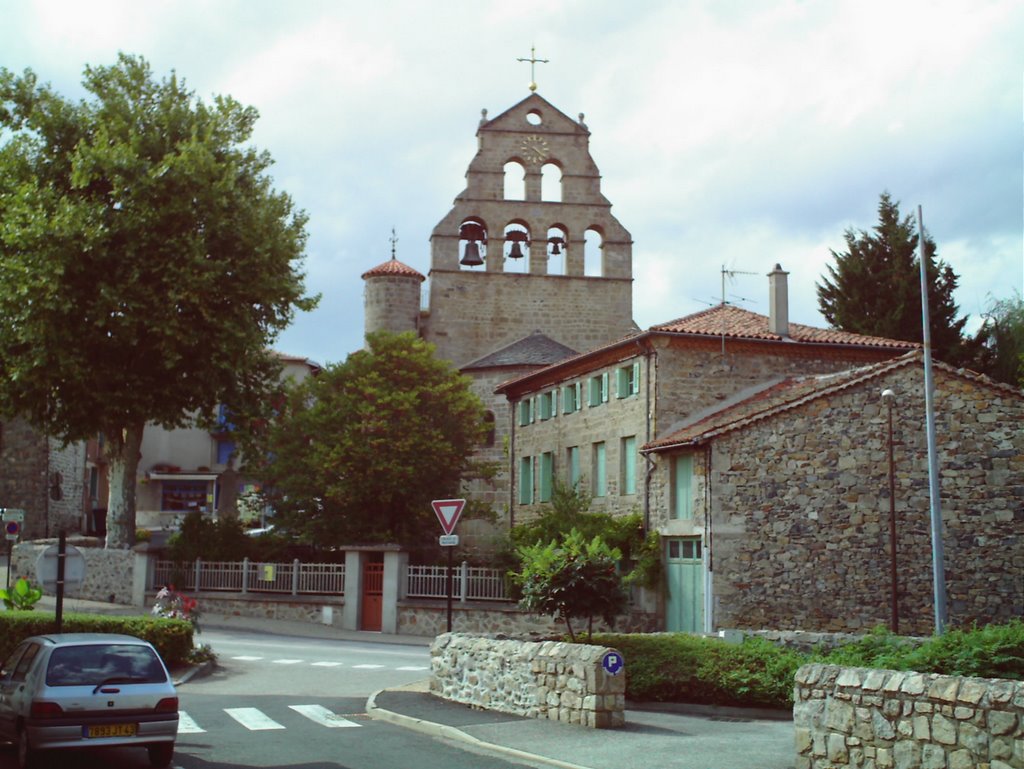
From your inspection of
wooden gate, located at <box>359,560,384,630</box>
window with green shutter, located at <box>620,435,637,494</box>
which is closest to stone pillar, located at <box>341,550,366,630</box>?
wooden gate, located at <box>359,560,384,630</box>

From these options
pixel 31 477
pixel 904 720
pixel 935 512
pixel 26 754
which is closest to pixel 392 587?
pixel 935 512

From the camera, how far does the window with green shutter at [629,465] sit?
34.2m

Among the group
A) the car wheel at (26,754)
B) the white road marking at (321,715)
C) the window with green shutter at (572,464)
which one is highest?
the window with green shutter at (572,464)

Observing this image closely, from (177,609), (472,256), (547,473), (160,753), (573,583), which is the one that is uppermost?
(472,256)

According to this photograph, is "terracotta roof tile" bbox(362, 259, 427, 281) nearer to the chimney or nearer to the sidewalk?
the chimney

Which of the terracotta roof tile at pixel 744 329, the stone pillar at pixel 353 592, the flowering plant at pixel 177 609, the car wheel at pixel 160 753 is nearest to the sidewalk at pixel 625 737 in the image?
the car wheel at pixel 160 753

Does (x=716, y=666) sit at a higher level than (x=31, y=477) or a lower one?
lower

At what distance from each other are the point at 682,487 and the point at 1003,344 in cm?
2110

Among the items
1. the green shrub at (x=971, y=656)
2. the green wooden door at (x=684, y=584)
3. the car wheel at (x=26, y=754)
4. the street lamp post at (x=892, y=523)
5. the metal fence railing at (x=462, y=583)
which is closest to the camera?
the green shrub at (x=971, y=656)

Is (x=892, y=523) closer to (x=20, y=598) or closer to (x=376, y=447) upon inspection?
(x=376, y=447)

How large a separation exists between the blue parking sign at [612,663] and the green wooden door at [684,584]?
14394mm

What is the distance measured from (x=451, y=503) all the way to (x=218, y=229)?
58.1ft

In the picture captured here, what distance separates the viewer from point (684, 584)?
3084 cm

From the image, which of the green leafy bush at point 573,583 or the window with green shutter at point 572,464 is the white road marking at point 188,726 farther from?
the window with green shutter at point 572,464
